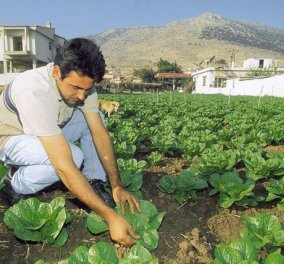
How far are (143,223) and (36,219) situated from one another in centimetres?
75

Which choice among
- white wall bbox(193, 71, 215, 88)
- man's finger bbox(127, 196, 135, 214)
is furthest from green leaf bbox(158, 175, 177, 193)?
white wall bbox(193, 71, 215, 88)

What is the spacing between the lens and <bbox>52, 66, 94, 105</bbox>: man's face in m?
2.53

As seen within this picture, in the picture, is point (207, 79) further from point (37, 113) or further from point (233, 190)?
point (37, 113)

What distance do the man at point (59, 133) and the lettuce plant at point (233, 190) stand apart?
105cm

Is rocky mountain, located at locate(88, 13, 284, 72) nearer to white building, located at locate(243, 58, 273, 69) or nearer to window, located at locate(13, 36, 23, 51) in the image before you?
white building, located at locate(243, 58, 273, 69)

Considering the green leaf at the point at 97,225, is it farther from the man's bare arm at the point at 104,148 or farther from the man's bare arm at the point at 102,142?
the man's bare arm at the point at 102,142

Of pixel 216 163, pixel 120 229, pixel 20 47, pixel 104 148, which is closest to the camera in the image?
pixel 120 229

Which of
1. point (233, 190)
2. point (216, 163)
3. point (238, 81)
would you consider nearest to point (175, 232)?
point (233, 190)

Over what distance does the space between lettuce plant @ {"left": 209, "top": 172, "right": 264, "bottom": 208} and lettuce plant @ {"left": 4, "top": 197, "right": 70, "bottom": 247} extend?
1.52 metres

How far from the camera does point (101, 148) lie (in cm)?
322

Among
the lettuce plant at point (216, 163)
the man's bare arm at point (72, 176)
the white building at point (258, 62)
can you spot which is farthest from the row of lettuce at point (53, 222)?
the white building at point (258, 62)

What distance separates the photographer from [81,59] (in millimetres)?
2482

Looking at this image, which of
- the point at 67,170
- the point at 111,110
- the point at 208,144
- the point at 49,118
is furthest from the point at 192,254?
the point at 111,110

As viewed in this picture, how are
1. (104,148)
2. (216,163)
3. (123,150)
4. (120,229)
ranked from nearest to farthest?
(120,229), (104,148), (216,163), (123,150)
